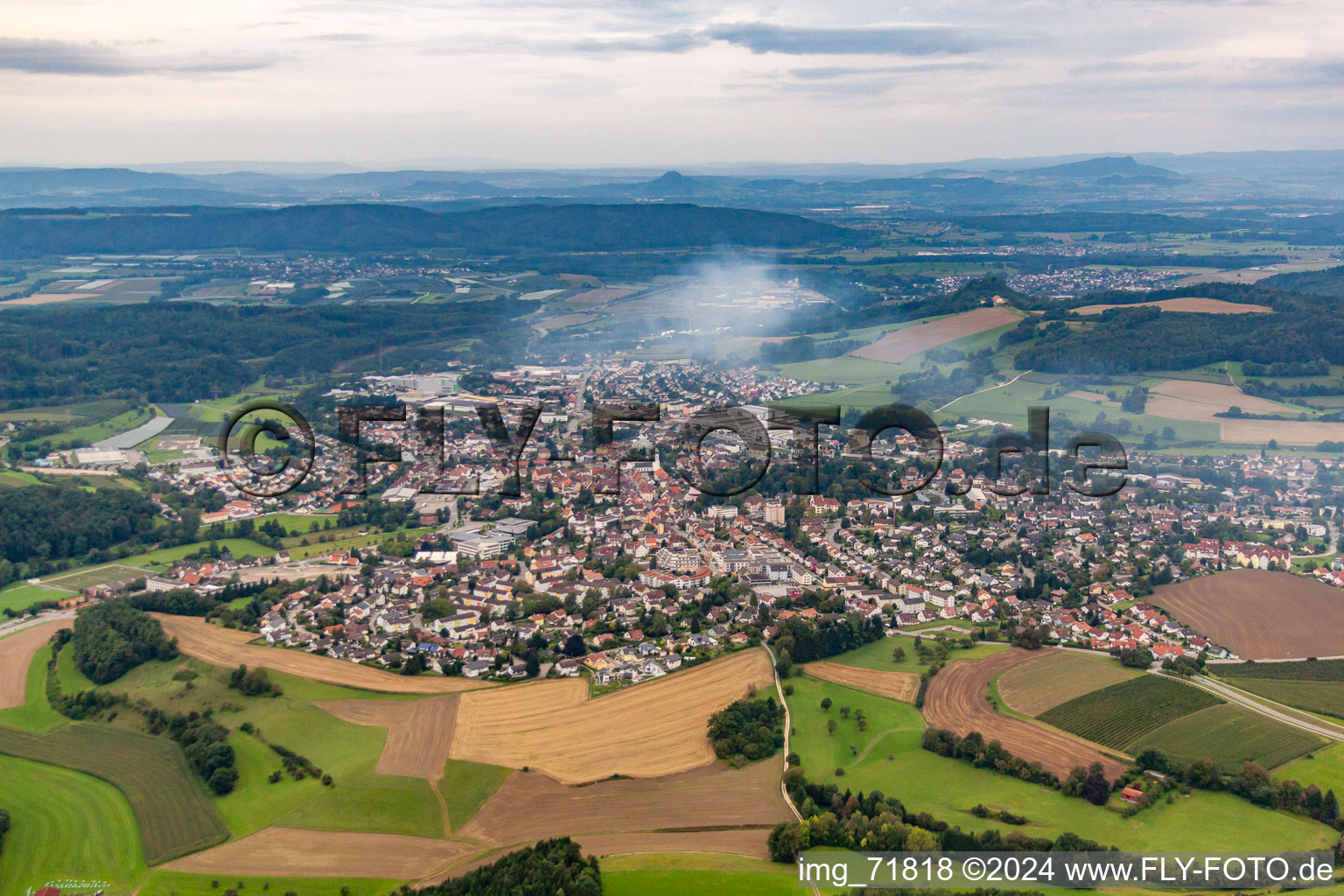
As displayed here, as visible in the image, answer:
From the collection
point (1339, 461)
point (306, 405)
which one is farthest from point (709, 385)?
point (1339, 461)

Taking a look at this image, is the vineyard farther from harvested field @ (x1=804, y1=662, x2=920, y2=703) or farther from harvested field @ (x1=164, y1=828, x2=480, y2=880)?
harvested field @ (x1=164, y1=828, x2=480, y2=880)

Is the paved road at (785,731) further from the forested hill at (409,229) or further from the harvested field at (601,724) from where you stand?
the forested hill at (409,229)

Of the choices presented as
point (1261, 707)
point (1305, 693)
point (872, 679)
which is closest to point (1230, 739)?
point (1261, 707)

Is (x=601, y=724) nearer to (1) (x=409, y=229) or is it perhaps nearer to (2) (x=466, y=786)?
(2) (x=466, y=786)

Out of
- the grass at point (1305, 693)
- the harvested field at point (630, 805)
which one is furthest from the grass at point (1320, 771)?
the harvested field at point (630, 805)

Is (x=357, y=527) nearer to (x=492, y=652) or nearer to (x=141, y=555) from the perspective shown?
(x=141, y=555)

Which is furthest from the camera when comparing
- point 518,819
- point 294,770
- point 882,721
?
point 882,721

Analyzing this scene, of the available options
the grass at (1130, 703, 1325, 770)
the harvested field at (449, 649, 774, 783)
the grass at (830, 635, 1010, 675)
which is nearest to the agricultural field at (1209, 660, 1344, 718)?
the grass at (1130, 703, 1325, 770)
